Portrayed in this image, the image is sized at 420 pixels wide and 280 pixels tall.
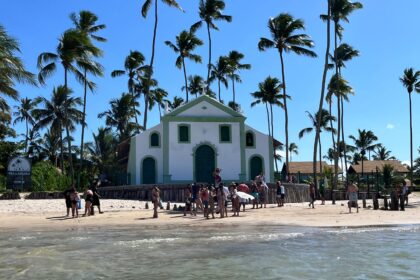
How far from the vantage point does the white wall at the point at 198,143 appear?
32781 millimetres

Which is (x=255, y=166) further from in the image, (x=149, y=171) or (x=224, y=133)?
(x=149, y=171)

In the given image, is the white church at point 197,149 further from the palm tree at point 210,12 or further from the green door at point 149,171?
the palm tree at point 210,12

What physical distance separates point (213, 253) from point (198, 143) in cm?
2190

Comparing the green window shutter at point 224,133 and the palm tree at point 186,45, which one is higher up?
the palm tree at point 186,45

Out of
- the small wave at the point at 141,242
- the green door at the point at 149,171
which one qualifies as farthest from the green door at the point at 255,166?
the small wave at the point at 141,242

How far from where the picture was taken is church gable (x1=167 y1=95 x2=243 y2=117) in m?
33.5

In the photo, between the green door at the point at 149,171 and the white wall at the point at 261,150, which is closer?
the green door at the point at 149,171

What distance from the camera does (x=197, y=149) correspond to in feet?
109

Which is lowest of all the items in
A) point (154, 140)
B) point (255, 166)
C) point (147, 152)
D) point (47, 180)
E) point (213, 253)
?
point (213, 253)

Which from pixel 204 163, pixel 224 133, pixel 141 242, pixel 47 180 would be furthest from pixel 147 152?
pixel 141 242

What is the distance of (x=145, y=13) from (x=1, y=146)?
55.3ft

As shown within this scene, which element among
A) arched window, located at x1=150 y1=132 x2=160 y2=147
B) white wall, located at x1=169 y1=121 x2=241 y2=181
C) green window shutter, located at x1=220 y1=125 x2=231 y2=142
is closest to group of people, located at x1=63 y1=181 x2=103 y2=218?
white wall, located at x1=169 y1=121 x2=241 y2=181

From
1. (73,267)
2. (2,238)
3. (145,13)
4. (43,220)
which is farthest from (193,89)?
(73,267)

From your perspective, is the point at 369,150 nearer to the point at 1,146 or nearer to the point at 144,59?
the point at 144,59
